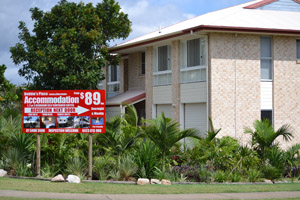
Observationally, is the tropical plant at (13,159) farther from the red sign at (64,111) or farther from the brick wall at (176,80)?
the brick wall at (176,80)

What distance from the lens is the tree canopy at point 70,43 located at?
26.2 m

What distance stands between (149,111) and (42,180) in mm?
12216

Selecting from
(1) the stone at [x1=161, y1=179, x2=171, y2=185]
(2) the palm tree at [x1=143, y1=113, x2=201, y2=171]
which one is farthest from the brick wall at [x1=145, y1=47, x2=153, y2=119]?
(1) the stone at [x1=161, y1=179, x2=171, y2=185]

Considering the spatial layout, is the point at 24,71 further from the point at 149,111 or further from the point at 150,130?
the point at 150,130

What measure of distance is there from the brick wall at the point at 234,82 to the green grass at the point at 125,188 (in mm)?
7014

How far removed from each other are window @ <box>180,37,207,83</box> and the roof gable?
4.58m

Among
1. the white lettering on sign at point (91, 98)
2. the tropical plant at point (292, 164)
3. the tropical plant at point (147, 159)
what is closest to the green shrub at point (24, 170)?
the white lettering on sign at point (91, 98)

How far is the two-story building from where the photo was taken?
21.9 m

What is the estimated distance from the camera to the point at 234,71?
2214 centimetres

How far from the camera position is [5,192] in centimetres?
1253

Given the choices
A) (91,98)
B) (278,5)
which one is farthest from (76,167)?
(278,5)

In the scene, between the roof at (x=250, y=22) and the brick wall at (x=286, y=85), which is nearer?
the roof at (x=250, y=22)

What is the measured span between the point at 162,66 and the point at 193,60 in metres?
3.01

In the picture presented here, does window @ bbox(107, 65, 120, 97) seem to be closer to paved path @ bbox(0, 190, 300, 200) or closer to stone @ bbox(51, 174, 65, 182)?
stone @ bbox(51, 174, 65, 182)
